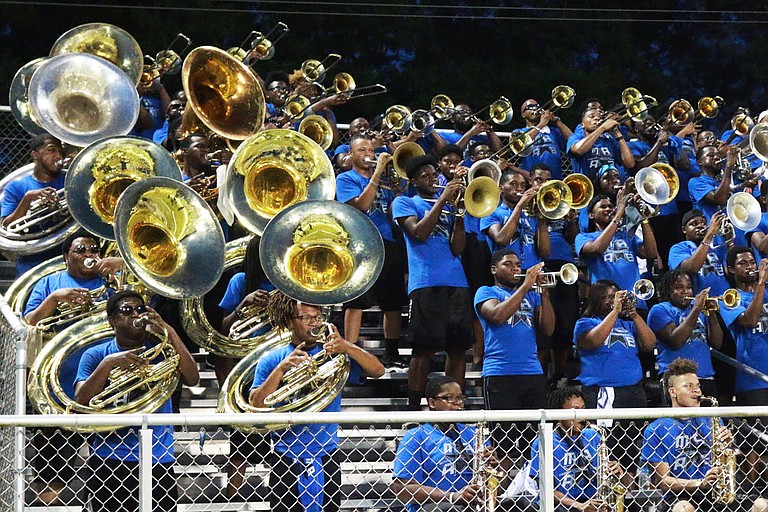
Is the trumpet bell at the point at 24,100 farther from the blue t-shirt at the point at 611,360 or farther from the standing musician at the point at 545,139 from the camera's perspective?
the blue t-shirt at the point at 611,360

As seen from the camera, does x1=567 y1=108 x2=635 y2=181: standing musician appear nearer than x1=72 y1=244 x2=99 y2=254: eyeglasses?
No

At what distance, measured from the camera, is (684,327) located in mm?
8930

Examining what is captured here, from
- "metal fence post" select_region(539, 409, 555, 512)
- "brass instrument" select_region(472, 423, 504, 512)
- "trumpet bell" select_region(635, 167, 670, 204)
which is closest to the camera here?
"metal fence post" select_region(539, 409, 555, 512)

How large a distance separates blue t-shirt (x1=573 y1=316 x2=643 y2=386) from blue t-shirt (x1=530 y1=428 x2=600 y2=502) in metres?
1.37

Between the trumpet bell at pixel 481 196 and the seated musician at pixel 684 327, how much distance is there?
1.18 meters

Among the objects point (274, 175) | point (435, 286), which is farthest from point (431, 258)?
point (274, 175)

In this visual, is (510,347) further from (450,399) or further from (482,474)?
(482,474)

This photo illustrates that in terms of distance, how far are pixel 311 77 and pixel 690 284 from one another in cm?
366

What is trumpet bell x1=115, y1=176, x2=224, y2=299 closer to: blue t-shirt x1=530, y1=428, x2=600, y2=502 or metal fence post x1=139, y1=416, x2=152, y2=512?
blue t-shirt x1=530, y1=428, x2=600, y2=502

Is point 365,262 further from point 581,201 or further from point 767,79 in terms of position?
point 767,79

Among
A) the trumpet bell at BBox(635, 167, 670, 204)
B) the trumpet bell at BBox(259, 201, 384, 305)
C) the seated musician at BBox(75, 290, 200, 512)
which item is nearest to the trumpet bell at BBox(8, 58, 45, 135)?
the trumpet bell at BBox(259, 201, 384, 305)

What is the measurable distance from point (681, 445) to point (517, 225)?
2.52 m

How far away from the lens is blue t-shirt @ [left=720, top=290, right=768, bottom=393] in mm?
9164

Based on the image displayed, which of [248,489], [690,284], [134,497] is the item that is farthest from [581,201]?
[134,497]
